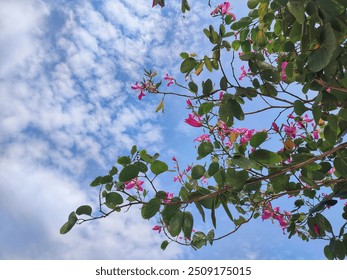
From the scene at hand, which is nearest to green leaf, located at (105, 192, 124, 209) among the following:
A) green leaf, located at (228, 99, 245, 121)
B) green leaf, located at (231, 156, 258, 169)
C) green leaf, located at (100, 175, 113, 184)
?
green leaf, located at (100, 175, 113, 184)

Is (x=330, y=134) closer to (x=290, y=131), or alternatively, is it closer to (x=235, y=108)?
(x=235, y=108)

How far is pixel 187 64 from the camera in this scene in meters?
1.69

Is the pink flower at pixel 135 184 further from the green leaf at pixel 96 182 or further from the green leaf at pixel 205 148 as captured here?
the green leaf at pixel 205 148

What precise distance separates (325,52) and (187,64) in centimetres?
78

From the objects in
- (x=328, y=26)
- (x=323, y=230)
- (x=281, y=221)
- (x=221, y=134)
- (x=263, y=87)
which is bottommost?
(x=323, y=230)

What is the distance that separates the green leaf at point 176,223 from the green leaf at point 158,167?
0.58ft

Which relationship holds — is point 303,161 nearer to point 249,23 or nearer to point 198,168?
point 198,168

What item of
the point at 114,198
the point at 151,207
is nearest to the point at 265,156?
the point at 151,207

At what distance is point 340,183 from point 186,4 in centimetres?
98

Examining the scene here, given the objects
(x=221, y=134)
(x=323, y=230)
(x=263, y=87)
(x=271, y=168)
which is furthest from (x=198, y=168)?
(x=221, y=134)

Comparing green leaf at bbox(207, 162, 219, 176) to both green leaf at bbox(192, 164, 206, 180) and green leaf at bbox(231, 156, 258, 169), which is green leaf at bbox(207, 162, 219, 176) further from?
green leaf at bbox(231, 156, 258, 169)

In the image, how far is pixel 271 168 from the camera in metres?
1.32

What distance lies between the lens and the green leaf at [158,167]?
115cm
